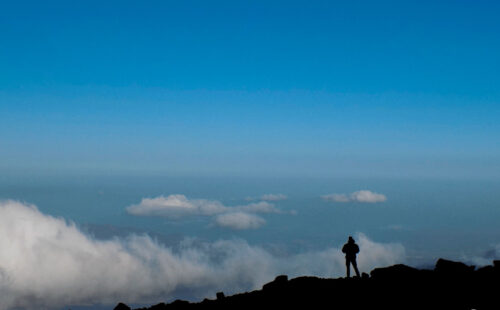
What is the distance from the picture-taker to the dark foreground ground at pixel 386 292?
64.9ft

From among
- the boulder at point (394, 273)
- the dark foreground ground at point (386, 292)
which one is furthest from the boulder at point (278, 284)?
the boulder at point (394, 273)

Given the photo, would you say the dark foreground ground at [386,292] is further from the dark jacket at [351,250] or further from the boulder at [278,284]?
the dark jacket at [351,250]

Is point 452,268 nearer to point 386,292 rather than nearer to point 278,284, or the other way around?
point 386,292

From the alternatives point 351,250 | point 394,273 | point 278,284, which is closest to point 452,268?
point 394,273

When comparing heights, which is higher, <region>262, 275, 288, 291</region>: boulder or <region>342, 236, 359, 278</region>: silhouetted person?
<region>342, 236, 359, 278</region>: silhouetted person

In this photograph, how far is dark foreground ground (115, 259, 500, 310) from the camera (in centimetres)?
1977

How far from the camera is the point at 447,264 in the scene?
25.0 meters

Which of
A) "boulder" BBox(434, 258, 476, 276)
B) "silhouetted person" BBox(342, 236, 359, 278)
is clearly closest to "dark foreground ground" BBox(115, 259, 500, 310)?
"boulder" BBox(434, 258, 476, 276)

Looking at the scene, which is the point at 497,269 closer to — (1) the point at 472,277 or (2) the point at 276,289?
(1) the point at 472,277

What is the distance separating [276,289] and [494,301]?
1115 centimetres

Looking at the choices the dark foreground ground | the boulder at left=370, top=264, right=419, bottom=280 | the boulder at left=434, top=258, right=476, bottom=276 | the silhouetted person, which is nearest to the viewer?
the dark foreground ground

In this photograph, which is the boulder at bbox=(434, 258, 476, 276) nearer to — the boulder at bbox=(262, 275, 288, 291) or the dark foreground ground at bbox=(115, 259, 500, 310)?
the dark foreground ground at bbox=(115, 259, 500, 310)

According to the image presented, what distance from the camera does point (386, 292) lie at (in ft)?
69.2

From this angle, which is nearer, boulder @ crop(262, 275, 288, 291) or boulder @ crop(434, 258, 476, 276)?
boulder @ crop(434, 258, 476, 276)
